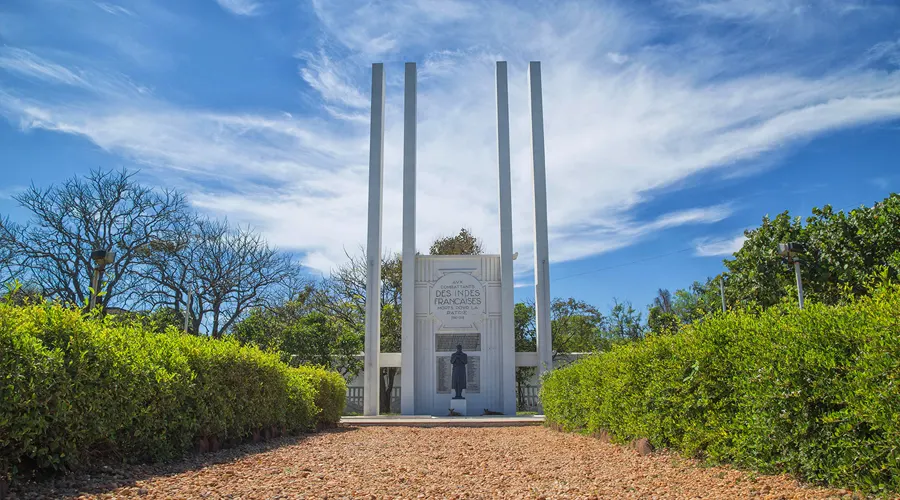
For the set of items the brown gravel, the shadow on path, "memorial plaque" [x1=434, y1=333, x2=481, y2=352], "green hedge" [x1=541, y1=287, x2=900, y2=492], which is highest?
"memorial plaque" [x1=434, y1=333, x2=481, y2=352]

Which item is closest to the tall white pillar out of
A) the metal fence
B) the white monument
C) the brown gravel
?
the white monument

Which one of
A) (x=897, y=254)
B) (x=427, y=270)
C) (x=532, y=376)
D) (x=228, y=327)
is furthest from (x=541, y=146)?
(x=228, y=327)

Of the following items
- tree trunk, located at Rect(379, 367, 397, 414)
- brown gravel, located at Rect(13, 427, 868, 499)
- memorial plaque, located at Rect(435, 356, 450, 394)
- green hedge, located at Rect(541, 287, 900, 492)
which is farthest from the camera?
tree trunk, located at Rect(379, 367, 397, 414)

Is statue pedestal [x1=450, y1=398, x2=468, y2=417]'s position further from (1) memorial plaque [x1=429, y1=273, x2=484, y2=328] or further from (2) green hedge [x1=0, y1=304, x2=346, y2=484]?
(2) green hedge [x1=0, y1=304, x2=346, y2=484]

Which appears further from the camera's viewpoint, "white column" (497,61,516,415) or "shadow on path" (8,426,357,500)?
"white column" (497,61,516,415)

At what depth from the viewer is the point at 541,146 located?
1969cm

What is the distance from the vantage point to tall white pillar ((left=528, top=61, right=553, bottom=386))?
18500mm

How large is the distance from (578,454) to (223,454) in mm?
3706

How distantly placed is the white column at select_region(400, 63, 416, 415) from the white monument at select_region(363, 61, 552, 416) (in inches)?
1.2

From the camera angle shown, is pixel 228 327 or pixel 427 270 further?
pixel 228 327

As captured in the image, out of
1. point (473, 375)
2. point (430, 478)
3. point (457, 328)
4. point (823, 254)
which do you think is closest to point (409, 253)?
point (457, 328)

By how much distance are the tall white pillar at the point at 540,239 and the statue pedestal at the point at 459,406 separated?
2453 millimetres

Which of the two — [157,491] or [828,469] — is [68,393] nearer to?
[157,491]

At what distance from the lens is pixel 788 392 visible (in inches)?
149
